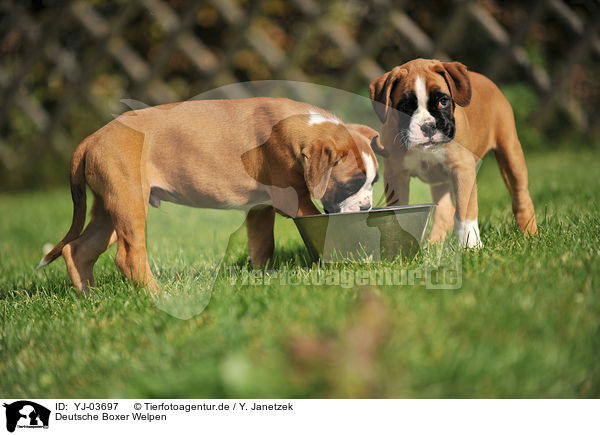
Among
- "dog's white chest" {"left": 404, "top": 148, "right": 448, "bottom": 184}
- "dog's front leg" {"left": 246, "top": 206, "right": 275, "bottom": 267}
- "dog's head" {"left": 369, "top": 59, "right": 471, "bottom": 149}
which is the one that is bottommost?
"dog's front leg" {"left": 246, "top": 206, "right": 275, "bottom": 267}

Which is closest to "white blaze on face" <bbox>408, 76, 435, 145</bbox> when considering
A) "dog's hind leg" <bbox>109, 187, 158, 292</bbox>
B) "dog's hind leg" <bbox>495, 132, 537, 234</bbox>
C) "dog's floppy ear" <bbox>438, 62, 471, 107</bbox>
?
"dog's floppy ear" <bbox>438, 62, 471, 107</bbox>

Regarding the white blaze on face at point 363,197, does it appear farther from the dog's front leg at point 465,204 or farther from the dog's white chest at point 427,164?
the dog's front leg at point 465,204

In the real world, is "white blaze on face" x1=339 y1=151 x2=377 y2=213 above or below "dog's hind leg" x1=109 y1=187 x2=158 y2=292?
above

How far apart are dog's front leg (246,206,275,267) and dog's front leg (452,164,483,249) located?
800 mm

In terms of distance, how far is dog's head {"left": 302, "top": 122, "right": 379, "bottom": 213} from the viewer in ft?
6.72

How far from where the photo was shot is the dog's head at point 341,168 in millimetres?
2047

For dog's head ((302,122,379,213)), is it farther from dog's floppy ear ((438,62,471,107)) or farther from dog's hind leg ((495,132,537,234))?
dog's hind leg ((495,132,537,234))

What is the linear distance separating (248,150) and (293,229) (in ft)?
1.43

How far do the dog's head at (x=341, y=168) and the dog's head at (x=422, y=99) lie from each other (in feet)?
0.45

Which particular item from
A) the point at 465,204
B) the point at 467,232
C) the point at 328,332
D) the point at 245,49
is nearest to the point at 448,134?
the point at 465,204
